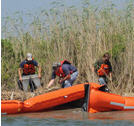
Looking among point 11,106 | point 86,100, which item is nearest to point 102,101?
point 86,100

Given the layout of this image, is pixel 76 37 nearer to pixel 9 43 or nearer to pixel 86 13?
pixel 86 13

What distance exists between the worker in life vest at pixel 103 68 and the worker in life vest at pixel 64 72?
505mm

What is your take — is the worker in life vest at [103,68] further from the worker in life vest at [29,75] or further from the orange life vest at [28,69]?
the orange life vest at [28,69]

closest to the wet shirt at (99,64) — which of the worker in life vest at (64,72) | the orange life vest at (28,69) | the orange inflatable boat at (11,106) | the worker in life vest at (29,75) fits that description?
the worker in life vest at (64,72)

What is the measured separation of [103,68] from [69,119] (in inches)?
68.5

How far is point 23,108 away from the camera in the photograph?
841 cm

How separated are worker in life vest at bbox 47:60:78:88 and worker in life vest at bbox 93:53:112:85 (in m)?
0.50

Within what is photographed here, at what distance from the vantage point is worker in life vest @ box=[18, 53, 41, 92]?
948 centimetres

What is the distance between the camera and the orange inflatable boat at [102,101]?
8.51m

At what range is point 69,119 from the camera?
7.89 m

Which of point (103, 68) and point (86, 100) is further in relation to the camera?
point (103, 68)

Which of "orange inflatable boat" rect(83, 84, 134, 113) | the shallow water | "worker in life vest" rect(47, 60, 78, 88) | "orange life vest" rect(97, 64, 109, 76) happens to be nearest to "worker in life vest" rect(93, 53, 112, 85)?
"orange life vest" rect(97, 64, 109, 76)

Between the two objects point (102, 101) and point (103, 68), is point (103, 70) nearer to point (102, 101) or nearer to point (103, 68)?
point (103, 68)

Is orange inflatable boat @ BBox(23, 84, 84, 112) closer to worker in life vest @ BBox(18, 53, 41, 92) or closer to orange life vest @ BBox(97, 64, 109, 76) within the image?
orange life vest @ BBox(97, 64, 109, 76)
